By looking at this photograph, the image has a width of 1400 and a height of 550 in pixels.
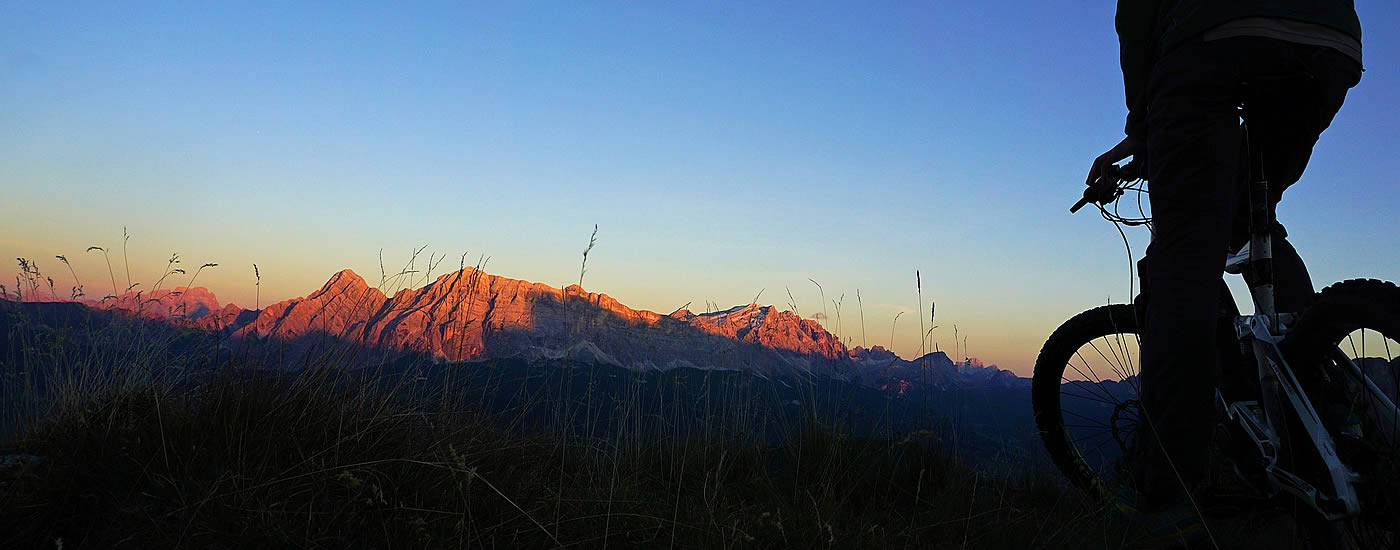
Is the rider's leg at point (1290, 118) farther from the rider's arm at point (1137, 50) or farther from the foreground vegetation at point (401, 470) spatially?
the foreground vegetation at point (401, 470)

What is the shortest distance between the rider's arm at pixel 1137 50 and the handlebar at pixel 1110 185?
8.6 inches

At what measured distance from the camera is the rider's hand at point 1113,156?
6.78 ft

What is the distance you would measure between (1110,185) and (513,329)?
3.34 metres

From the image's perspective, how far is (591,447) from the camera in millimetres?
2812

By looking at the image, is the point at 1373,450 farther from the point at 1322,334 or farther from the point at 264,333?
the point at 264,333

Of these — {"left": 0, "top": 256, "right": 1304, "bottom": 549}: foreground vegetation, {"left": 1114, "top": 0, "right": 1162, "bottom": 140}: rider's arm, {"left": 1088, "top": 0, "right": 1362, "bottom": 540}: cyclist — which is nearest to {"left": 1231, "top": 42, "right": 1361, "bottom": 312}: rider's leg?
{"left": 1088, "top": 0, "right": 1362, "bottom": 540}: cyclist

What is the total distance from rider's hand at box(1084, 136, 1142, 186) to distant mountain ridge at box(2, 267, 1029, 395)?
1.40 m

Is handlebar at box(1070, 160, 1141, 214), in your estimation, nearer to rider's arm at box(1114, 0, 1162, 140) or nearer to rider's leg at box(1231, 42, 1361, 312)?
rider's arm at box(1114, 0, 1162, 140)

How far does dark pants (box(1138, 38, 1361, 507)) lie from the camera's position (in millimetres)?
1686

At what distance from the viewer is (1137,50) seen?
6.48ft

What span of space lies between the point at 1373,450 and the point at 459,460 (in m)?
2.08

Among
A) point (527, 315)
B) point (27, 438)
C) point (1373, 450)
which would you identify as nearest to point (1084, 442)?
point (1373, 450)

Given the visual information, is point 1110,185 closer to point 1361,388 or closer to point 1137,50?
point 1137,50

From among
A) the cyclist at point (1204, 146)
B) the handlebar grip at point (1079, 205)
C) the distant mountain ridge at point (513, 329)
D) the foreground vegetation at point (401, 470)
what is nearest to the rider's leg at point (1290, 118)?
the cyclist at point (1204, 146)
